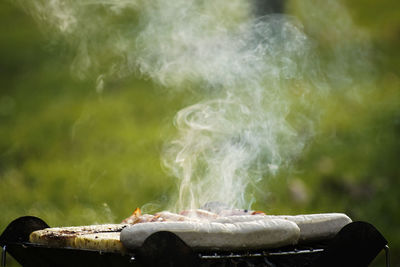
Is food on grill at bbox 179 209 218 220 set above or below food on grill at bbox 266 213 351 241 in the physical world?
above

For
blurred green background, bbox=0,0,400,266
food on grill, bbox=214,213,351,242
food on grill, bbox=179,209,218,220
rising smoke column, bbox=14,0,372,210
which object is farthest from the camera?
blurred green background, bbox=0,0,400,266

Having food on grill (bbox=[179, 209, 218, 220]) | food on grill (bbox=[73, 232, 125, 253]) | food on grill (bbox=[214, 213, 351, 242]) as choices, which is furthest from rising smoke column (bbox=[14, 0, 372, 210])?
food on grill (bbox=[73, 232, 125, 253])

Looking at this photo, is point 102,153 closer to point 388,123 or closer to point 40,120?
point 40,120

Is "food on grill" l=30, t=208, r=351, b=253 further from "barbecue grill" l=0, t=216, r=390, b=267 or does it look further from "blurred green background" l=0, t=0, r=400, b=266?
"blurred green background" l=0, t=0, r=400, b=266

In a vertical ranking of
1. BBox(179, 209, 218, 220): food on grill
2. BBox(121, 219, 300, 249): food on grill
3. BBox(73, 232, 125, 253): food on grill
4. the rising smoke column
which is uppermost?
the rising smoke column

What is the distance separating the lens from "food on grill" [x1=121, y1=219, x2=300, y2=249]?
3.92m

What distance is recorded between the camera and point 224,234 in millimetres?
4039

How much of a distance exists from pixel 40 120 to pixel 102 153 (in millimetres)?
1432

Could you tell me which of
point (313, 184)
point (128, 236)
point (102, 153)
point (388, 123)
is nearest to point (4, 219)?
point (102, 153)

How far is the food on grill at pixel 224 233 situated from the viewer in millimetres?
3918

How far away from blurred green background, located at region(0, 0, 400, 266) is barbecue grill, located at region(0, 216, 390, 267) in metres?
4.26

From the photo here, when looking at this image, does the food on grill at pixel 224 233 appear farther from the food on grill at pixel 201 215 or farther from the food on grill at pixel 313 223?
the food on grill at pixel 201 215

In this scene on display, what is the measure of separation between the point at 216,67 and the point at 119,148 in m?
3.45

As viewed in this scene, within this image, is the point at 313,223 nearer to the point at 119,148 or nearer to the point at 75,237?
the point at 75,237
